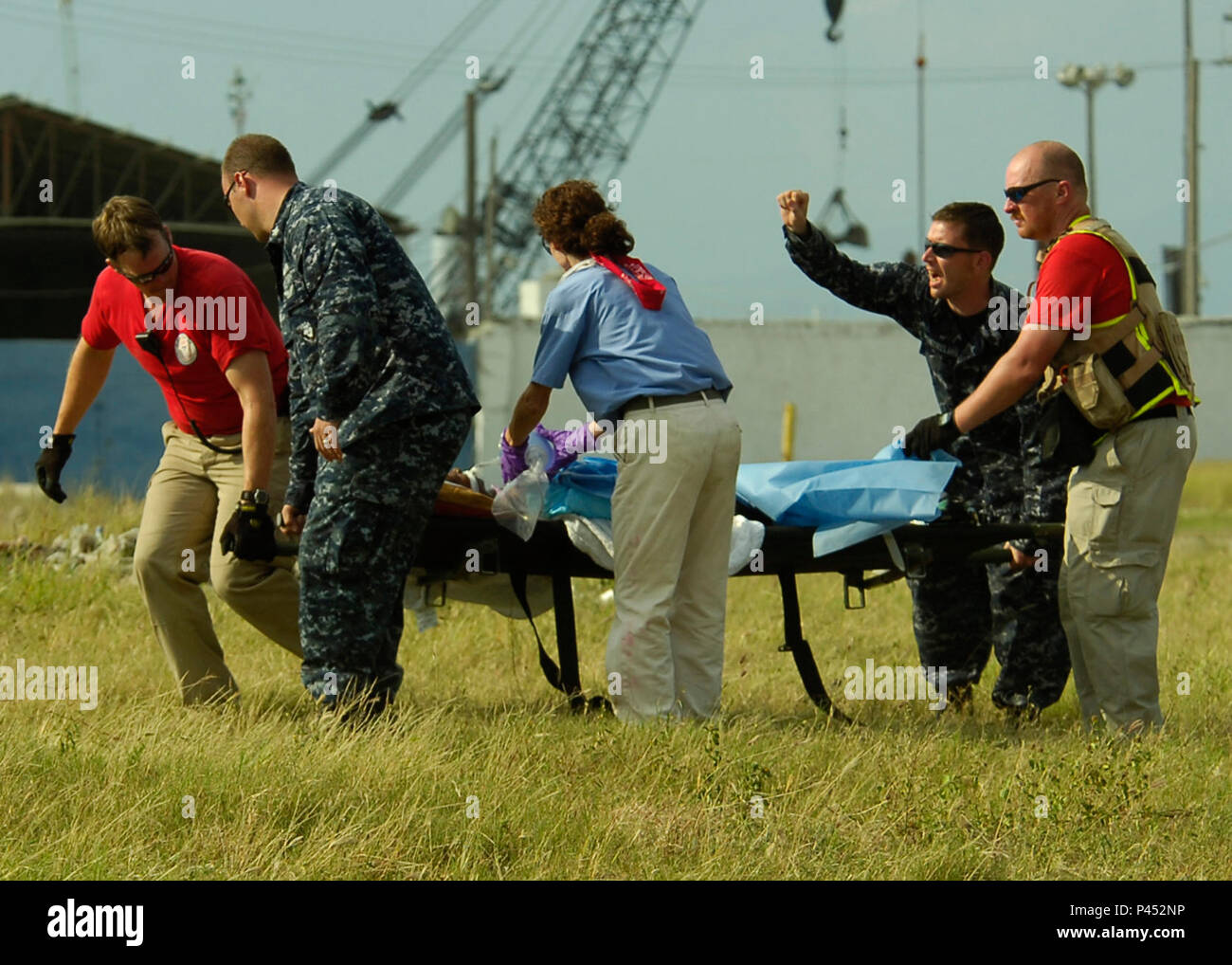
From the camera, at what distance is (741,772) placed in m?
4.72

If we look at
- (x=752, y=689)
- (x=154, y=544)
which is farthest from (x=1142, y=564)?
(x=154, y=544)

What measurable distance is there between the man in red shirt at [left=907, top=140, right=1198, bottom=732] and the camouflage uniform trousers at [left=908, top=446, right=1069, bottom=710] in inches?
25.9

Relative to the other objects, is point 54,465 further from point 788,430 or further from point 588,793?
point 788,430

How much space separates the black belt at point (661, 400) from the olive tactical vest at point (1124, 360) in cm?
122

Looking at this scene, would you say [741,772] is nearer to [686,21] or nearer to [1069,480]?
[1069,480]

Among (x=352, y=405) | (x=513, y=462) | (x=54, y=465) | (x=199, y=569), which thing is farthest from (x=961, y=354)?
(x=54, y=465)

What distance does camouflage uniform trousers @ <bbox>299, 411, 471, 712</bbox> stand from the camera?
16.5 ft

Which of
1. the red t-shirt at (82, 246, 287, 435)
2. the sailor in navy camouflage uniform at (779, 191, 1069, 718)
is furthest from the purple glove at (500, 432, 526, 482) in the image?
the sailor in navy camouflage uniform at (779, 191, 1069, 718)

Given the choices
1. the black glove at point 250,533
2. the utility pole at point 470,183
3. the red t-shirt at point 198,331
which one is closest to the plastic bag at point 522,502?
the black glove at point 250,533

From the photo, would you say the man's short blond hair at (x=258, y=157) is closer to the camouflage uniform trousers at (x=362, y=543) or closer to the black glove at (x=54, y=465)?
the camouflage uniform trousers at (x=362, y=543)

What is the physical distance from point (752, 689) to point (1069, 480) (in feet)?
6.49

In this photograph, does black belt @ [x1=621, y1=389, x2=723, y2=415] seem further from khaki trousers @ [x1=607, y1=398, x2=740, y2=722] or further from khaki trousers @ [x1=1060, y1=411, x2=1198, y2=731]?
khaki trousers @ [x1=1060, y1=411, x2=1198, y2=731]

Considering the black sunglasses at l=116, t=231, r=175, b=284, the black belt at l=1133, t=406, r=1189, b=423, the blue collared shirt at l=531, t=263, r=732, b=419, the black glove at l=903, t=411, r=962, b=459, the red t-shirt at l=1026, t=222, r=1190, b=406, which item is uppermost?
the black sunglasses at l=116, t=231, r=175, b=284

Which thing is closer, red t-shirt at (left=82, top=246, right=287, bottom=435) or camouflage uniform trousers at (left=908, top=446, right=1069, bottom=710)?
red t-shirt at (left=82, top=246, right=287, bottom=435)
